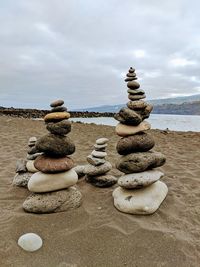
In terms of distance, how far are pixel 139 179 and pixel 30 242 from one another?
75.2 inches

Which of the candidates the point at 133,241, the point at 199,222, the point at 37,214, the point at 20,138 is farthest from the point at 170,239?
the point at 20,138

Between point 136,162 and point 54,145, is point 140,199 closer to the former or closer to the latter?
point 136,162

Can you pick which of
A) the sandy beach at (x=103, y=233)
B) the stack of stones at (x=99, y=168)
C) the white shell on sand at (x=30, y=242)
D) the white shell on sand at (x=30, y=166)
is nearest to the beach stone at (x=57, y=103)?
the stack of stones at (x=99, y=168)

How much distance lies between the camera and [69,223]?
4230 millimetres

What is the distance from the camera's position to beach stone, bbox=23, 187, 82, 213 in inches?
178

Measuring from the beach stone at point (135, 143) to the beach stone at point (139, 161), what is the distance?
88 mm

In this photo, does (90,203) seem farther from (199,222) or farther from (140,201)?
(199,222)

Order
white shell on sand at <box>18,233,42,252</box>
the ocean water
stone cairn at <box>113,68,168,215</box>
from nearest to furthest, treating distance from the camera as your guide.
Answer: white shell on sand at <box>18,233,42,252</box> < stone cairn at <box>113,68,168,215</box> < the ocean water

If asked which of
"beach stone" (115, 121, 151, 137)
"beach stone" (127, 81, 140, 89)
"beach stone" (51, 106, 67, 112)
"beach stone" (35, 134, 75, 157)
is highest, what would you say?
"beach stone" (127, 81, 140, 89)

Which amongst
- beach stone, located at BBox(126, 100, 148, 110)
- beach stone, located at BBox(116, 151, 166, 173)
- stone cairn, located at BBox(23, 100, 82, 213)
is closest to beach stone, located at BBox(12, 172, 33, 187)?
stone cairn, located at BBox(23, 100, 82, 213)

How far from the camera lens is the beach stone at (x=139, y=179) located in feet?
15.1

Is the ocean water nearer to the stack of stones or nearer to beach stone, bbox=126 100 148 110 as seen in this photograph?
the stack of stones

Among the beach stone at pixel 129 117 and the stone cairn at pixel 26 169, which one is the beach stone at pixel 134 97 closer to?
the beach stone at pixel 129 117

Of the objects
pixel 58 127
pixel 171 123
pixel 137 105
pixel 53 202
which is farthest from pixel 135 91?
pixel 171 123
